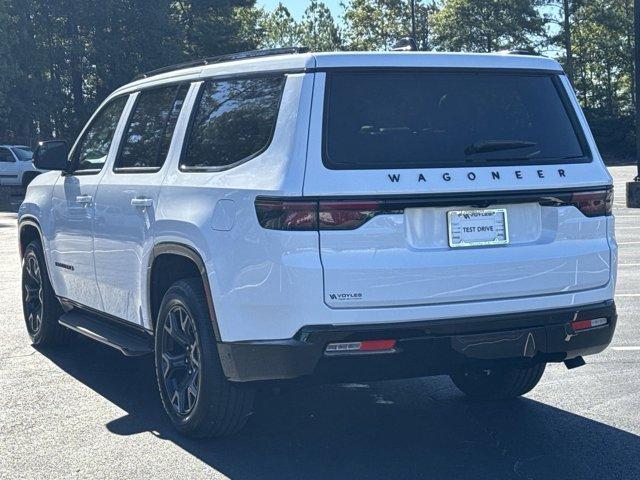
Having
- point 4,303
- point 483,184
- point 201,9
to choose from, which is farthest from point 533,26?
point 483,184

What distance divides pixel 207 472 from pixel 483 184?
1876 millimetres

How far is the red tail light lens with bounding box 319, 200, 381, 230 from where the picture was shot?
14.9 feet

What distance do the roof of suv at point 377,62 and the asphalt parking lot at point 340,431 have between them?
6.23 ft

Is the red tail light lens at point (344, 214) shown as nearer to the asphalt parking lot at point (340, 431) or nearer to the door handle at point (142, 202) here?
the asphalt parking lot at point (340, 431)

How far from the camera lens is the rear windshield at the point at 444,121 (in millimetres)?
4703

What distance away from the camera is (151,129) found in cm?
617

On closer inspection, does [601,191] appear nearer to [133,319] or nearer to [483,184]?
[483,184]

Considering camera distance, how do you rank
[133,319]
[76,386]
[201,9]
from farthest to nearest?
[201,9] < [76,386] < [133,319]

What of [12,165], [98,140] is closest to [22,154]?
[12,165]

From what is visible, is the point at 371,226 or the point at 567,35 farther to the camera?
the point at 567,35

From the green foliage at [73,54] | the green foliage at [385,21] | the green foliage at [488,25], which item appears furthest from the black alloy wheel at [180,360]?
the green foliage at [385,21]

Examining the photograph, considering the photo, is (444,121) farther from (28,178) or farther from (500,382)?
(28,178)

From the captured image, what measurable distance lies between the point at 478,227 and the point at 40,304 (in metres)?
4.39

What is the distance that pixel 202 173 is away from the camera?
5262 millimetres
